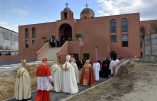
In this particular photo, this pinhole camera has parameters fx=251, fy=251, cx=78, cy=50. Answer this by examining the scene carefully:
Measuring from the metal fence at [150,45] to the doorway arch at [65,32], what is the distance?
64.1ft

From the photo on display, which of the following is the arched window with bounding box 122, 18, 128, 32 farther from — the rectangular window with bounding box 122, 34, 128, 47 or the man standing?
the man standing

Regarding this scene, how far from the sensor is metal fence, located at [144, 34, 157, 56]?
23.8m

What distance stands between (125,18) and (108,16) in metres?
2.69

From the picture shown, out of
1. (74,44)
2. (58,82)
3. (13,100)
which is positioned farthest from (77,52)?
(13,100)

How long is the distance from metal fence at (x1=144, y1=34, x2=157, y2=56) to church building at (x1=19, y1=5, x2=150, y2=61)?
1059 centimetres

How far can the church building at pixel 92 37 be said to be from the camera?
118 ft

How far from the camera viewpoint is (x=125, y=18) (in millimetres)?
38438

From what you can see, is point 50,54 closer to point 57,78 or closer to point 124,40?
point 124,40

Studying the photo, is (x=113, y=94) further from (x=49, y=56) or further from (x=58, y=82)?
(x=49, y=56)

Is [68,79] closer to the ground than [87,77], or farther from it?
farther from it

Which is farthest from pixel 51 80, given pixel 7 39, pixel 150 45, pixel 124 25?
pixel 7 39

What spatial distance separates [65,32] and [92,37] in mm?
7977

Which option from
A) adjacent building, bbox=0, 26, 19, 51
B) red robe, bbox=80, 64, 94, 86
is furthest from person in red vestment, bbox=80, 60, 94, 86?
adjacent building, bbox=0, 26, 19, 51

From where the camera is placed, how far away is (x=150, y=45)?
2469 cm
